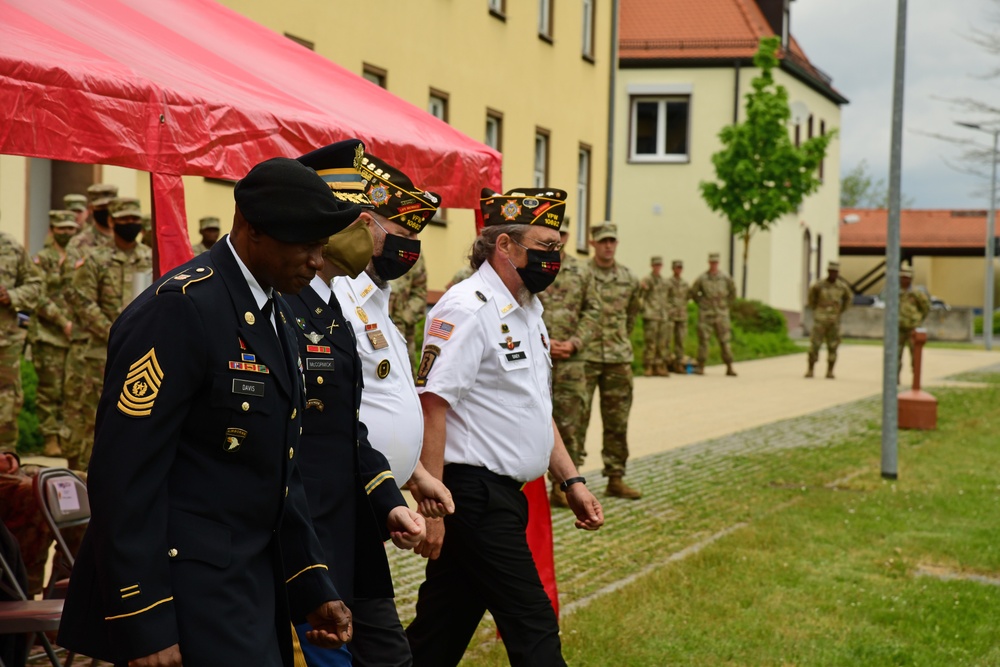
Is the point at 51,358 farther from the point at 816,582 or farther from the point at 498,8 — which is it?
the point at 498,8

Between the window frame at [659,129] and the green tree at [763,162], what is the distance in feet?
23.6

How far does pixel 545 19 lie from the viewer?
2650 cm

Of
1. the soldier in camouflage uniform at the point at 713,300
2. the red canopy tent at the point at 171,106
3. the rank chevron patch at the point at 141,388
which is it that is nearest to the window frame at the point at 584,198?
Answer: the soldier in camouflage uniform at the point at 713,300

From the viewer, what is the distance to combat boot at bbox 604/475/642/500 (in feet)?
38.3

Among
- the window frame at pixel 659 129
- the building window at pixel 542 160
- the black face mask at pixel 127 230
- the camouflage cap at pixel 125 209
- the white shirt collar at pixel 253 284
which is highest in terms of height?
the window frame at pixel 659 129

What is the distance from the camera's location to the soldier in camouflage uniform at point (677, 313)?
25.6 meters

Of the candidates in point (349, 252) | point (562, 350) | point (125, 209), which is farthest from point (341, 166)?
point (125, 209)

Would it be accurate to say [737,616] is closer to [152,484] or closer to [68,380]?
[152,484]

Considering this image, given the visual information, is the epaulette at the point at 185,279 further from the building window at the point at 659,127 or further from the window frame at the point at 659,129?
the building window at the point at 659,127

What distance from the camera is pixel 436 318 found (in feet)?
17.2

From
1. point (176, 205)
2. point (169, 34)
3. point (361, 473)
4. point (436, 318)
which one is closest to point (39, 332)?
point (169, 34)

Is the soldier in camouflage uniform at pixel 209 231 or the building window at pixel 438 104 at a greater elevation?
the building window at pixel 438 104

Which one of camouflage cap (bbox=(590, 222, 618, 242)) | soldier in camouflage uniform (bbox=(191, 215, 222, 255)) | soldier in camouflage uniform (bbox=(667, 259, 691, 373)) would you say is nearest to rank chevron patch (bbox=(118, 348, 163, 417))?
camouflage cap (bbox=(590, 222, 618, 242))

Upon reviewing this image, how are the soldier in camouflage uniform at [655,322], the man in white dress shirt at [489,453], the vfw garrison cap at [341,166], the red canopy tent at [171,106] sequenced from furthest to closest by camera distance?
the soldier in camouflage uniform at [655,322]
the red canopy tent at [171,106]
the man in white dress shirt at [489,453]
the vfw garrison cap at [341,166]
